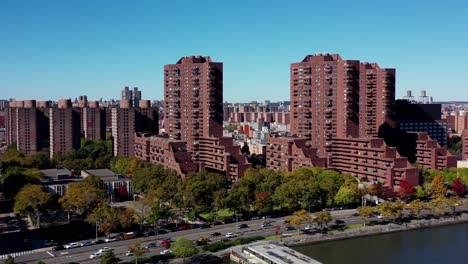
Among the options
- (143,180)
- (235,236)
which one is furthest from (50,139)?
(235,236)

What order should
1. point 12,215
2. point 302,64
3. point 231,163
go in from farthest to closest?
point 302,64, point 231,163, point 12,215

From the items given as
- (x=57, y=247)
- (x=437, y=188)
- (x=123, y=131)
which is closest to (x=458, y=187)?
(x=437, y=188)

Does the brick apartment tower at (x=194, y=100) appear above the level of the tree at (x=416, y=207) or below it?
above

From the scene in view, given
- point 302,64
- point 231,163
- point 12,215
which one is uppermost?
point 302,64

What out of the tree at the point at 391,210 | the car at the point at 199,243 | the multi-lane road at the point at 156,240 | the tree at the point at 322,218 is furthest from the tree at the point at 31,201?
the tree at the point at 391,210

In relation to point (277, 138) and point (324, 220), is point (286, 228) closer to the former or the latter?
point (324, 220)

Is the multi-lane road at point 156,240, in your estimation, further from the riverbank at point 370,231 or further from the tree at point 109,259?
the riverbank at point 370,231

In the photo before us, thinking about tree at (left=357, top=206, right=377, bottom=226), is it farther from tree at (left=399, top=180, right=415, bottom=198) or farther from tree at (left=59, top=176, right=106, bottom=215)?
tree at (left=59, top=176, right=106, bottom=215)
